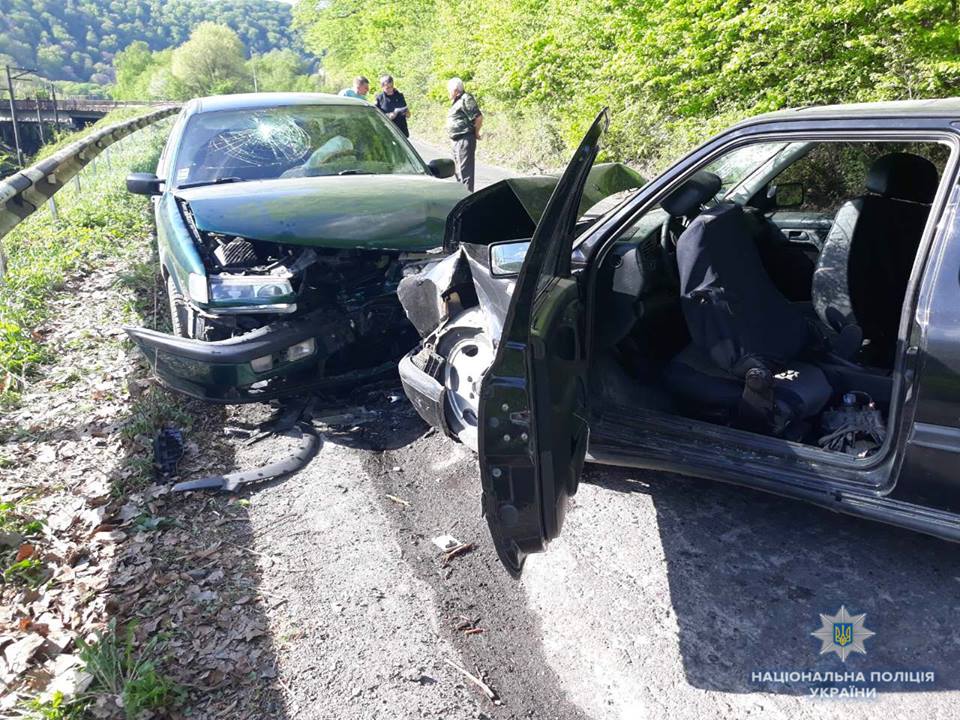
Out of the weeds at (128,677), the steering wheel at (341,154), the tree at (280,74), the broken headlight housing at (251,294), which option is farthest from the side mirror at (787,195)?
the tree at (280,74)

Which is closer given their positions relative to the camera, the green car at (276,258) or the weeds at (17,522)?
the weeds at (17,522)

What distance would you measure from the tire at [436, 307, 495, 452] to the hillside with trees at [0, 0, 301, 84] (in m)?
122

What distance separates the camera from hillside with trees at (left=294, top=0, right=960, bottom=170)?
762 cm

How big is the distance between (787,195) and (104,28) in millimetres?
148988

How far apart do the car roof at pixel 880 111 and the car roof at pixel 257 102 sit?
3952 mm

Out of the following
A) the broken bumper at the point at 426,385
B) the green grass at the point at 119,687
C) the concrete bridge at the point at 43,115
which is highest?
the concrete bridge at the point at 43,115

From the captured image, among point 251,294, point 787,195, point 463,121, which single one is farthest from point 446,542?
point 463,121

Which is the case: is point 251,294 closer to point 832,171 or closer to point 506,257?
point 506,257

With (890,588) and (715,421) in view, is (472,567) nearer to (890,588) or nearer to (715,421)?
(715,421)

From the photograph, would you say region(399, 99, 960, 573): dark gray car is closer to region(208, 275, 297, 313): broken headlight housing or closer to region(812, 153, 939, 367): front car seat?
region(812, 153, 939, 367): front car seat

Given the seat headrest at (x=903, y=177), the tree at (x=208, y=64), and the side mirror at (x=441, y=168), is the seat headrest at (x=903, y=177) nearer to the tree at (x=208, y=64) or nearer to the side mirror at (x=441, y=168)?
the side mirror at (x=441, y=168)

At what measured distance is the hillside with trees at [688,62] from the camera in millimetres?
7625

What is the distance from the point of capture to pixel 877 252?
3.35 meters

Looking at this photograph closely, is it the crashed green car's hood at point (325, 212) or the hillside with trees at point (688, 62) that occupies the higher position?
the hillside with trees at point (688, 62)
